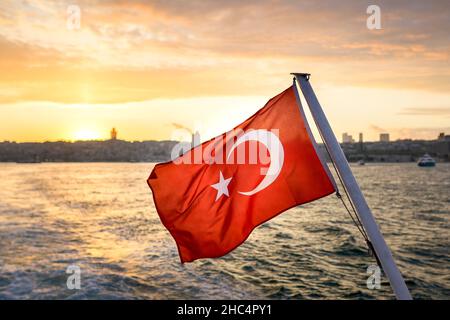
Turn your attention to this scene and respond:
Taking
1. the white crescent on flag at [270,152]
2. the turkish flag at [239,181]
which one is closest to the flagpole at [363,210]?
the turkish flag at [239,181]

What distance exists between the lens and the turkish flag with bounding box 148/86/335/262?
5.28m

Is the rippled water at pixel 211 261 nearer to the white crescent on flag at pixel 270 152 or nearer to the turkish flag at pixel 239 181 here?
the turkish flag at pixel 239 181

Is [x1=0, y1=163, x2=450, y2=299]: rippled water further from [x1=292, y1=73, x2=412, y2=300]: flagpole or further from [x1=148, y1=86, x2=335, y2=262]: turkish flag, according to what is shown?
[x1=292, y1=73, x2=412, y2=300]: flagpole

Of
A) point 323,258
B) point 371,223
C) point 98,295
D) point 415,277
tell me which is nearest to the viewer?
point 371,223

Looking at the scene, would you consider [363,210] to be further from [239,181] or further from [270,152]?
[239,181]

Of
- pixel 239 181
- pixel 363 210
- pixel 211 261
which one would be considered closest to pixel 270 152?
pixel 239 181

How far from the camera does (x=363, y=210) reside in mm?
4113

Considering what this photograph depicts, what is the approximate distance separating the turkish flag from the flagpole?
754 mm

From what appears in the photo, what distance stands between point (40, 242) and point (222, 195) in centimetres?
2141

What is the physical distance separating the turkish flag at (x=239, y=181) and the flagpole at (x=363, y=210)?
754 millimetres

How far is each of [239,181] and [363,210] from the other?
2.02 meters
